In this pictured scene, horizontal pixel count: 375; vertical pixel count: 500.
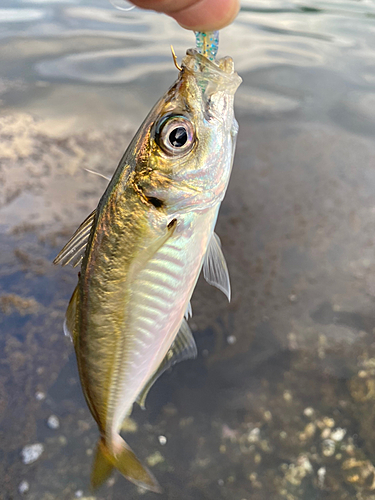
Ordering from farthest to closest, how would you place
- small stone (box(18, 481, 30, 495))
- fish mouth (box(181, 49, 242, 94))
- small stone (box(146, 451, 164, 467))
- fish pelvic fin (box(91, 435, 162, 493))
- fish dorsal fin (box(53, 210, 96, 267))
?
1. small stone (box(146, 451, 164, 467))
2. small stone (box(18, 481, 30, 495))
3. fish pelvic fin (box(91, 435, 162, 493))
4. fish dorsal fin (box(53, 210, 96, 267))
5. fish mouth (box(181, 49, 242, 94))

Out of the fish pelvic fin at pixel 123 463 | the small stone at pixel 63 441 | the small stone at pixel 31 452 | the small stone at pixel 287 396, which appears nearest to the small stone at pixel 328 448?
the small stone at pixel 287 396

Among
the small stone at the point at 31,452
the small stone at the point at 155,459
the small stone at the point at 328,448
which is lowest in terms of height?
the small stone at the point at 155,459

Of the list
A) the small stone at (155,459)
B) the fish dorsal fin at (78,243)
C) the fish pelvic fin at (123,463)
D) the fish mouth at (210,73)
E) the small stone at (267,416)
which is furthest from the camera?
the small stone at (267,416)

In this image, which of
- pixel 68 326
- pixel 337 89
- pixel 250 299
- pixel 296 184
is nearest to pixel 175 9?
pixel 68 326

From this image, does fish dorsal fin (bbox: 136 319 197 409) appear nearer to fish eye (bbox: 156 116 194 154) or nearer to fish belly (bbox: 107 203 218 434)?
fish belly (bbox: 107 203 218 434)

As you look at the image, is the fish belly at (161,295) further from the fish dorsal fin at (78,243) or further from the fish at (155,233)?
the fish dorsal fin at (78,243)

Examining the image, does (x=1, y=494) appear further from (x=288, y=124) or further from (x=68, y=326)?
(x=288, y=124)

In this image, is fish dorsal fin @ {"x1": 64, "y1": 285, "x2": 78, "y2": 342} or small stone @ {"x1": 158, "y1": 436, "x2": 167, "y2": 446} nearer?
fish dorsal fin @ {"x1": 64, "y1": 285, "x2": 78, "y2": 342}

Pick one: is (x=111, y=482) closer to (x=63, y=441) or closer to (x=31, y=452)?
(x=63, y=441)

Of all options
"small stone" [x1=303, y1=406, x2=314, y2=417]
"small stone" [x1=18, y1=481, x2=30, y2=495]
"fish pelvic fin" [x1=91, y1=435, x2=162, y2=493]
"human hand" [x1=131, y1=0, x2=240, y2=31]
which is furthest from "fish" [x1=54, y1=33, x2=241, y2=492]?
"small stone" [x1=303, y1=406, x2=314, y2=417]
